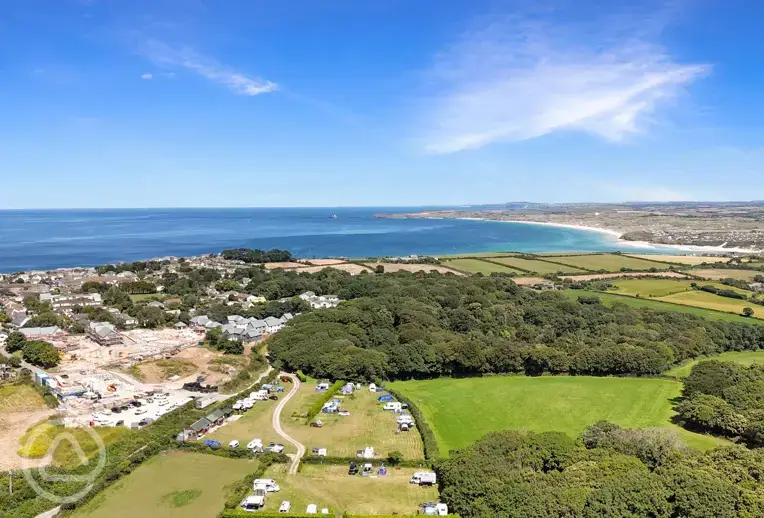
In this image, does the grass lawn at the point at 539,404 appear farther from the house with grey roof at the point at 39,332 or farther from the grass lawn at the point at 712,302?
the house with grey roof at the point at 39,332

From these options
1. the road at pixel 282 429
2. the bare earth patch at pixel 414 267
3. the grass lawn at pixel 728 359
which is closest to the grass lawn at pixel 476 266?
the bare earth patch at pixel 414 267

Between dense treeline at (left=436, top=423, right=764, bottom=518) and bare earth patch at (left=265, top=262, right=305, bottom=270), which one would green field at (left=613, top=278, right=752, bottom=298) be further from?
bare earth patch at (left=265, top=262, right=305, bottom=270)

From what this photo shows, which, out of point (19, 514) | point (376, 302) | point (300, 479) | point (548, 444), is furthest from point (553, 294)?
point (19, 514)

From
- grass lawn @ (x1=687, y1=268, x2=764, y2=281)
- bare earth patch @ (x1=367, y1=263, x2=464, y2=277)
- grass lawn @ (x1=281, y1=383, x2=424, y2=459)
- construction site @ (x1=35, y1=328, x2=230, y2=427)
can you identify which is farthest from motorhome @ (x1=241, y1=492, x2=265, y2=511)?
grass lawn @ (x1=687, y1=268, x2=764, y2=281)

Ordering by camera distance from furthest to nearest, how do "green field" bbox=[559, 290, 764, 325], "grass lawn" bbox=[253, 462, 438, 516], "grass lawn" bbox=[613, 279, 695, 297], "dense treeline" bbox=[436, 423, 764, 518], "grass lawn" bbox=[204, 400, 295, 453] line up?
"grass lawn" bbox=[613, 279, 695, 297]
"green field" bbox=[559, 290, 764, 325]
"grass lawn" bbox=[204, 400, 295, 453]
"grass lawn" bbox=[253, 462, 438, 516]
"dense treeline" bbox=[436, 423, 764, 518]

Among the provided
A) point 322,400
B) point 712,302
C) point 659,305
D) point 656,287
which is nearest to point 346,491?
point 322,400

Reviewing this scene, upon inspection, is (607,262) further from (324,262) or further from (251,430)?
(251,430)
